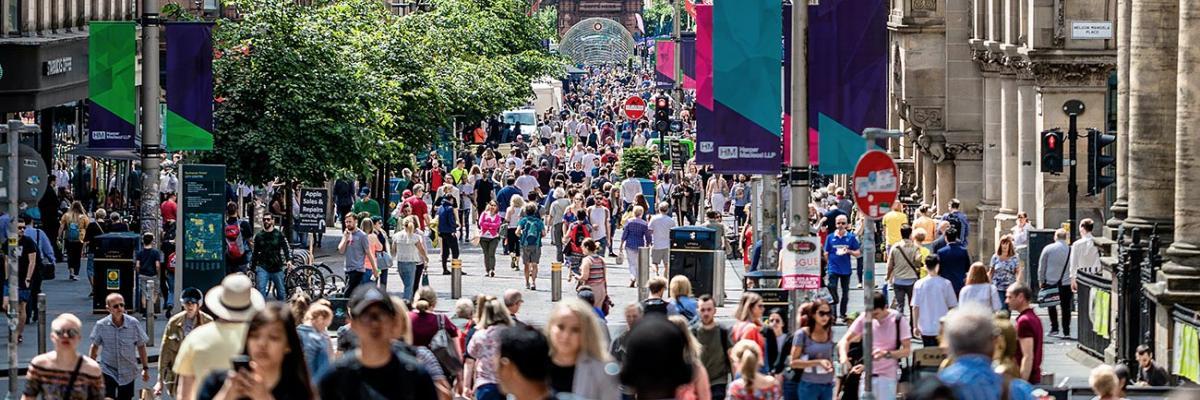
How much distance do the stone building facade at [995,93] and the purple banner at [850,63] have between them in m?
11.6

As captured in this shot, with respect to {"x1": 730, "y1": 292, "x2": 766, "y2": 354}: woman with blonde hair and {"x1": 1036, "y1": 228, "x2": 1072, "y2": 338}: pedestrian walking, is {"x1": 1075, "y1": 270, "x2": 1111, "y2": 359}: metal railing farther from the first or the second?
{"x1": 730, "y1": 292, "x2": 766, "y2": 354}: woman with blonde hair

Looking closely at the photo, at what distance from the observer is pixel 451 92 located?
65.1 m

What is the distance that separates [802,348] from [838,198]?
25933mm

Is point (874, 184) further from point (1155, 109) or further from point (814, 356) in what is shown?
point (1155, 109)

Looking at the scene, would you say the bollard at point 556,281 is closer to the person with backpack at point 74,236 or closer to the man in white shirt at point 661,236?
the man in white shirt at point 661,236

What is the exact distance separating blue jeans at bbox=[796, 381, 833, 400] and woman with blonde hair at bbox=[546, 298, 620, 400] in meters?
7.29

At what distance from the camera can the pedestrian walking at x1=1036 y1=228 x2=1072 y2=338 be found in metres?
31.2


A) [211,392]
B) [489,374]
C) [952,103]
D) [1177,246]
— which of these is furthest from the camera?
[952,103]

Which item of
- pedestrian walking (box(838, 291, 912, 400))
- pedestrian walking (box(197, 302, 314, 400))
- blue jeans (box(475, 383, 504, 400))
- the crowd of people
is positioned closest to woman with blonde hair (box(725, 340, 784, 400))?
the crowd of people

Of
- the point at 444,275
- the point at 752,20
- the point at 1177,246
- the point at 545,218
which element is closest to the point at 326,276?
the point at 444,275

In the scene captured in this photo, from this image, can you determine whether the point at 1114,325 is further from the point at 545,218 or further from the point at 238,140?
the point at 545,218

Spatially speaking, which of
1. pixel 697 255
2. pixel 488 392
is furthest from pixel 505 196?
pixel 488 392

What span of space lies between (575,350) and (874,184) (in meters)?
8.32

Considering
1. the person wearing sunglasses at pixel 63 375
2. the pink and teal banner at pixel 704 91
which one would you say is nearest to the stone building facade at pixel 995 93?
the pink and teal banner at pixel 704 91
